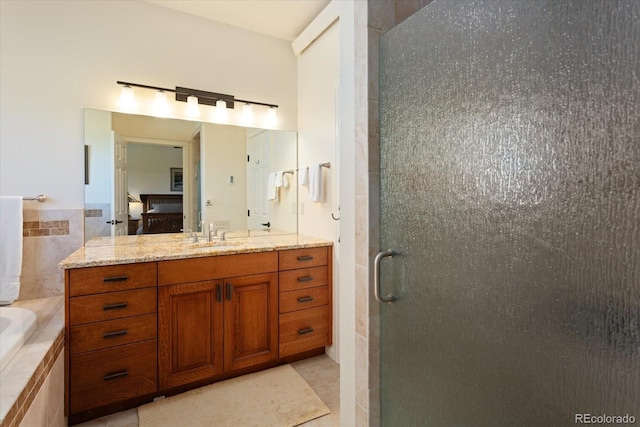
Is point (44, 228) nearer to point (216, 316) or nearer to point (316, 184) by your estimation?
point (216, 316)

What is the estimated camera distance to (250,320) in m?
2.19

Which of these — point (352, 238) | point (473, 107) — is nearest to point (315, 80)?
point (352, 238)

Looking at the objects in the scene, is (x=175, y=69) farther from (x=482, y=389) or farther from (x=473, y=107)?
(x=482, y=389)

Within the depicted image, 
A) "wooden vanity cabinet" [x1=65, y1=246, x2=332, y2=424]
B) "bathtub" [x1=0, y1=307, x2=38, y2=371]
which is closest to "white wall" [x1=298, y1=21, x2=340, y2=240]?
"wooden vanity cabinet" [x1=65, y1=246, x2=332, y2=424]

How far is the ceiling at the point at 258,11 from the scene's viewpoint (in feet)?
7.91

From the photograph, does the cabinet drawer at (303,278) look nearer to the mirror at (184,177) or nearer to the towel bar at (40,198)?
the mirror at (184,177)

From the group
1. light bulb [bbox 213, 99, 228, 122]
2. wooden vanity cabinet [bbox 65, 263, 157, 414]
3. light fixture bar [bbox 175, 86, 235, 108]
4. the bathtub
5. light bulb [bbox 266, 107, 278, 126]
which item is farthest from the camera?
light bulb [bbox 266, 107, 278, 126]

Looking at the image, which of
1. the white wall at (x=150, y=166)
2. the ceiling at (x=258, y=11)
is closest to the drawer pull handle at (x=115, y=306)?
the white wall at (x=150, y=166)

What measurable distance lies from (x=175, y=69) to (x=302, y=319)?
2241 mm

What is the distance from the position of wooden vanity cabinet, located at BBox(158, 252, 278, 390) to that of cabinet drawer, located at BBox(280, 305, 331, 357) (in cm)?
8

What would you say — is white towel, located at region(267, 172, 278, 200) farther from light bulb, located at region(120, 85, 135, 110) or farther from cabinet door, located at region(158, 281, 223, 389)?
light bulb, located at region(120, 85, 135, 110)

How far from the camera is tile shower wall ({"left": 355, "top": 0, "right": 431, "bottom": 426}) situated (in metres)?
1.05

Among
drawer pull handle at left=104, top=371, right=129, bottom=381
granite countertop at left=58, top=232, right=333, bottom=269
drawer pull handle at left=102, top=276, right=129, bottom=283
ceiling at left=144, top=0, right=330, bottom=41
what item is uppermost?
ceiling at left=144, top=0, right=330, bottom=41

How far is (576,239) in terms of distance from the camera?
0.54 metres
